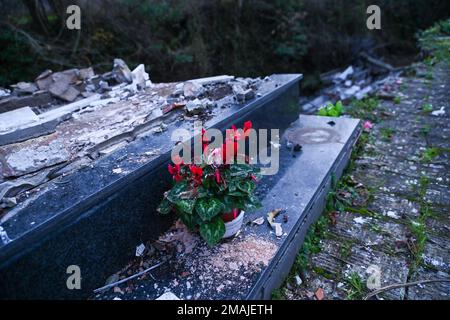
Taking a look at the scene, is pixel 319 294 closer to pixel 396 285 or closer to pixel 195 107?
pixel 396 285

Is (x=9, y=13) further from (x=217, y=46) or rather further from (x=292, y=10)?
(x=292, y=10)

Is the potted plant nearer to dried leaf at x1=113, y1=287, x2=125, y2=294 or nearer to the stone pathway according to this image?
dried leaf at x1=113, y1=287, x2=125, y2=294

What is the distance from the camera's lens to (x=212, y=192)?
1691 millimetres

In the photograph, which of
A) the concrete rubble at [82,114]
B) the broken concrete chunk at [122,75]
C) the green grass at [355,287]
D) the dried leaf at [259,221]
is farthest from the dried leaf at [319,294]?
the broken concrete chunk at [122,75]

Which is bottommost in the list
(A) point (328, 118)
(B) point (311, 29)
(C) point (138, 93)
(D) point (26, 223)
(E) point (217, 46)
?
(D) point (26, 223)

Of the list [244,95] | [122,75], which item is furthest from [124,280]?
[122,75]

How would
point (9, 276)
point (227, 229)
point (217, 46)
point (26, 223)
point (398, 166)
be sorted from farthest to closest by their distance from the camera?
1. point (217, 46)
2. point (398, 166)
3. point (227, 229)
4. point (26, 223)
5. point (9, 276)

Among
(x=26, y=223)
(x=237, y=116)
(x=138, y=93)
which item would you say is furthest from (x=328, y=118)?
(x=26, y=223)

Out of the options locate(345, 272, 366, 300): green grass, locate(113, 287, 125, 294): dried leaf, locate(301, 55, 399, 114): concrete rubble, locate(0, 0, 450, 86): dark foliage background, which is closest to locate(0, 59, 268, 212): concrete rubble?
locate(113, 287, 125, 294): dried leaf

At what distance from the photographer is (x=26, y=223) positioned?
1.37 metres

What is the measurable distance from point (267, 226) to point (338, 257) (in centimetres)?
51

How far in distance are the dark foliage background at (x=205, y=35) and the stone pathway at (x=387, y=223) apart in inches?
210

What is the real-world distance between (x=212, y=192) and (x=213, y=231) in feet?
0.69

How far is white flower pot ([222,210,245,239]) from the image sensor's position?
1.83 m
